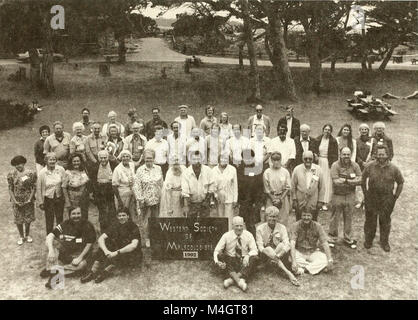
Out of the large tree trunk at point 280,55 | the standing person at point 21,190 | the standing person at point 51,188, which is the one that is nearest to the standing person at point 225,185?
the standing person at point 51,188

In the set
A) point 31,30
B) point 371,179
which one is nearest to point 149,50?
point 31,30

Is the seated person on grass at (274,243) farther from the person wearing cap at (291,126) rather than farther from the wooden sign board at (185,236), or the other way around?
the person wearing cap at (291,126)

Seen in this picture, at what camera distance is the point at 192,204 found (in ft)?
27.7

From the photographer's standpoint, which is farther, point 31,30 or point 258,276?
point 31,30

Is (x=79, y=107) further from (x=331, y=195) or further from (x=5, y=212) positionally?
(x=331, y=195)

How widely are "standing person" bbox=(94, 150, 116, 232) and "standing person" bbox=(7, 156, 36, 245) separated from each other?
49.3 inches

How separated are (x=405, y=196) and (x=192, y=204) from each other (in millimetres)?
5572

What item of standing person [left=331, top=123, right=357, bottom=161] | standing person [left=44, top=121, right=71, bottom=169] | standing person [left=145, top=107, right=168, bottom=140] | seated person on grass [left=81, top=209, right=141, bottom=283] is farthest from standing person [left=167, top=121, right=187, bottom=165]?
standing person [left=331, top=123, right=357, bottom=161]

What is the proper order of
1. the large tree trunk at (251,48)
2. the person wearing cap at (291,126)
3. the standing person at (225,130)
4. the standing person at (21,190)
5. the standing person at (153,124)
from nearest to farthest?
1. the standing person at (21,190)
2. the standing person at (225,130)
3. the standing person at (153,124)
4. the person wearing cap at (291,126)
5. the large tree trunk at (251,48)

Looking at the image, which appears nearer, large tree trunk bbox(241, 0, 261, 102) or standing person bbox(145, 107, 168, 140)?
standing person bbox(145, 107, 168, 140)

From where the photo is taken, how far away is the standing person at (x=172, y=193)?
845cm

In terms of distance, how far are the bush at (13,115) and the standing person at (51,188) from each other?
11113mm

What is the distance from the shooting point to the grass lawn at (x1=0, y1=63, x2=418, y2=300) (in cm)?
724

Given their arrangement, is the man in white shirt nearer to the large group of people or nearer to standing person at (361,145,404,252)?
the large group of people
